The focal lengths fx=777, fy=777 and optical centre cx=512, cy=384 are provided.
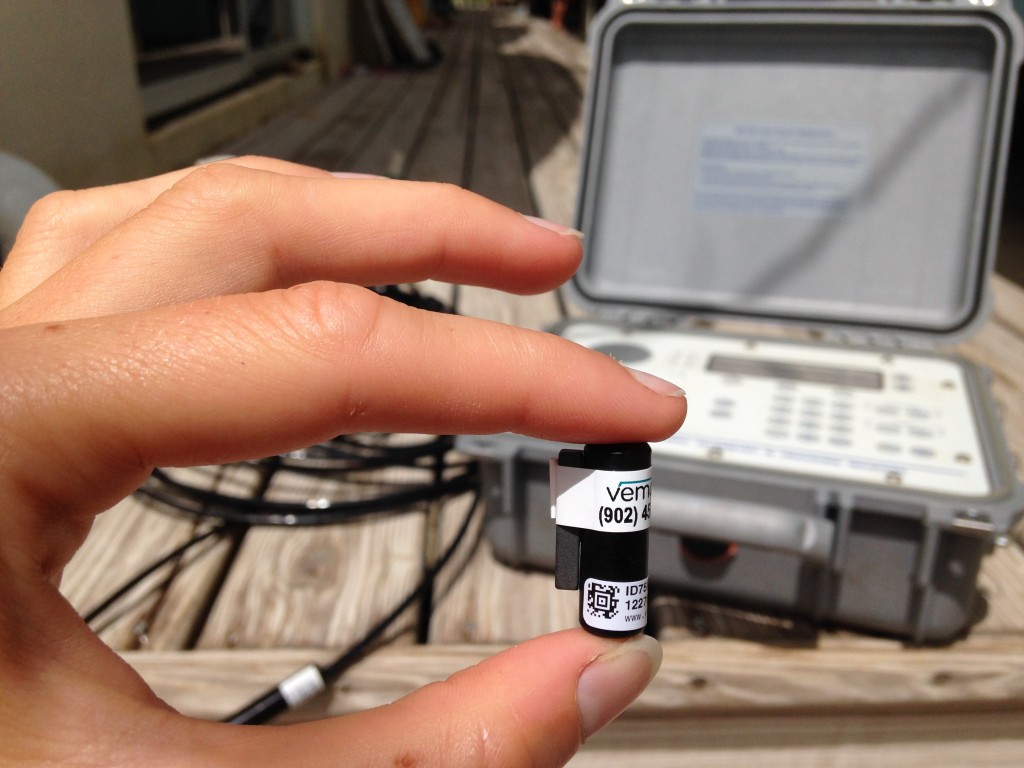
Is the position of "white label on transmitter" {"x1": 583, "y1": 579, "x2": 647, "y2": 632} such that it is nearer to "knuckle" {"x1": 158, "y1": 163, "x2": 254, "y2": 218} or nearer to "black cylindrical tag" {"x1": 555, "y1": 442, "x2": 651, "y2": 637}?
"black cylindrical tag" {"x1": 555, "y1": 442, "x2": 651, "y2": 637}

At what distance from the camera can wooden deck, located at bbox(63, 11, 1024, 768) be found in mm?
668

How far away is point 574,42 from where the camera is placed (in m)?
6.77

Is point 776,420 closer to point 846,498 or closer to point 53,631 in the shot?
point 846,498

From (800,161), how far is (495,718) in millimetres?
893

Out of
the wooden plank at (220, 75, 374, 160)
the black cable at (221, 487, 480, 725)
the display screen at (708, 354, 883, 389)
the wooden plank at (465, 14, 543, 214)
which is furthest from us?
the wooden plank at (220, 75, 374, 160)

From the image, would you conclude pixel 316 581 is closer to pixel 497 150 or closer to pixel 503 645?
pixel 503 645

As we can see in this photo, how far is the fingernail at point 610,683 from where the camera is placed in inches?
14.0

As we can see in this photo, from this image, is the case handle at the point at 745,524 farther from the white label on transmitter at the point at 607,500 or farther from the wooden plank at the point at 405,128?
the wooden plank at the point at 405,128

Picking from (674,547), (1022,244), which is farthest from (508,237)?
(1022,244)

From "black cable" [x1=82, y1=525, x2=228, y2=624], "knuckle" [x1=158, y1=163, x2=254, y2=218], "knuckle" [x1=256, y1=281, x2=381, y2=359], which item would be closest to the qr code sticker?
"knuckle" [x1=256, y1=281, x2=381, y2=359]

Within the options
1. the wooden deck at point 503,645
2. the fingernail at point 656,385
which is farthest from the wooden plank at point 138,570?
the fingernail at point 656,385

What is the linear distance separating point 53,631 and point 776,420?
26.6 inches

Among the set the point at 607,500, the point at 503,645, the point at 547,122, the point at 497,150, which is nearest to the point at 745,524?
the point at 503,645

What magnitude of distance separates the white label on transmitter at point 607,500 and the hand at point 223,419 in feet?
0.08
